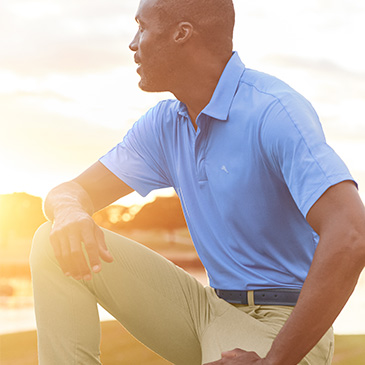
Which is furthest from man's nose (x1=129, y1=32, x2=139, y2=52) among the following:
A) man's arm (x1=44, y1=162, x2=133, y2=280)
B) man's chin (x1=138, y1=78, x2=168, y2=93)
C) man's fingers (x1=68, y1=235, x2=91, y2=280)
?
man's fingers (x1=68, y1=235, x2=91, y2=280)

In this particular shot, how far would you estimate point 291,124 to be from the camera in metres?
1.86

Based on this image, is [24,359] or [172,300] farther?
[24,359]

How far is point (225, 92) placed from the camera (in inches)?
86.0

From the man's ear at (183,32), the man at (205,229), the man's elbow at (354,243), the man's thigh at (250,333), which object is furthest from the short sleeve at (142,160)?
the man's elbow at (354,243)

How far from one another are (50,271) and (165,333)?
19.6 inches

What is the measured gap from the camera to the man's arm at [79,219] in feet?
6.78

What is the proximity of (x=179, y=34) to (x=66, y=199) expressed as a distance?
0.78 metres

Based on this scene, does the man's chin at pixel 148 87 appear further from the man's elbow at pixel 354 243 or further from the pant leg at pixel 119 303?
the man's elbow at pixel 354 243

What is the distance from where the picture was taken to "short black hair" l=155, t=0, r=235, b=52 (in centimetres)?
227

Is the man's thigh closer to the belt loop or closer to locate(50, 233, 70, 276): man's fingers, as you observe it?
the belt loop

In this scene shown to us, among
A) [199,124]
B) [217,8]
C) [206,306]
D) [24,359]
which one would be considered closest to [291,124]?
[199,124]

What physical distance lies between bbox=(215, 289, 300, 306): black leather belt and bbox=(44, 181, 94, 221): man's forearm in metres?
0.69

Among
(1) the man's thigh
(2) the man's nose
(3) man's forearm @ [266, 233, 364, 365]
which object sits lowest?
(1) the man's thigh

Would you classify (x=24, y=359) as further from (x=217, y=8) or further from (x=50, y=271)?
(x=217, y=8)
